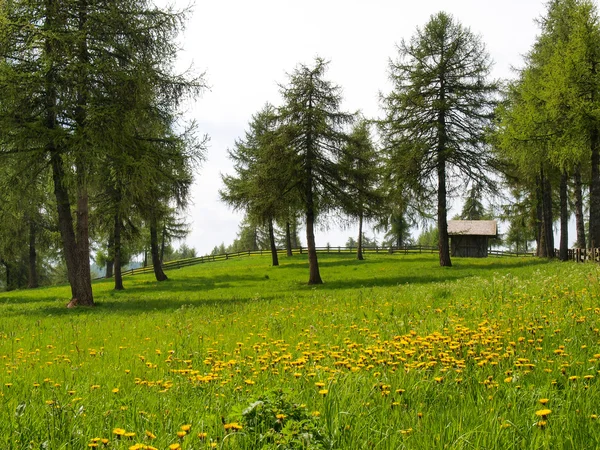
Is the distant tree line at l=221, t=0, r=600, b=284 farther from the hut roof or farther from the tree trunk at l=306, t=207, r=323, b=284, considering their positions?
the hut roof

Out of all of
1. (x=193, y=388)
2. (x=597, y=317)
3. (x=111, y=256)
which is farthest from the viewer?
(x=111, y=256)

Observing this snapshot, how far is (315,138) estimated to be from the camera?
2430 cm

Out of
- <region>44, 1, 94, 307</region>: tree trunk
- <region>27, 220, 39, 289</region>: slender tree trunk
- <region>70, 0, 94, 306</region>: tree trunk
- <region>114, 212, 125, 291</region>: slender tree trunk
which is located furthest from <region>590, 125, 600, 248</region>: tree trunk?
<region>27, 220, 39, 289</region>: slender tree trunk

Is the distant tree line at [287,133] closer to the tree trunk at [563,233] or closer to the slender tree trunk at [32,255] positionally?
the tree trunk at [563,233]

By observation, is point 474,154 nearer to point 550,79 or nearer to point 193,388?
point 550,79

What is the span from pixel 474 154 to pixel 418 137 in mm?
3202

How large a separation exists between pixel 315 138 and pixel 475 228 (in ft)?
112

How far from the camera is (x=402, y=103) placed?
27.1 meters

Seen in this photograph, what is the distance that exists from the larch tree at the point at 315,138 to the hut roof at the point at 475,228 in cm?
3084

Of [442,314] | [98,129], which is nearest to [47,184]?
[98,129]

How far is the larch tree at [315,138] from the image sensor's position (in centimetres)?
2408

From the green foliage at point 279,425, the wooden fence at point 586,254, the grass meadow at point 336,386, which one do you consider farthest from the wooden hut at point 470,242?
the green foliage at point 279,425

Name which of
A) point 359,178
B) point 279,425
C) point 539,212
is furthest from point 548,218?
point 279,425

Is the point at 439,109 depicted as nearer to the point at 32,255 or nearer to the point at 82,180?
the point at 82,180
